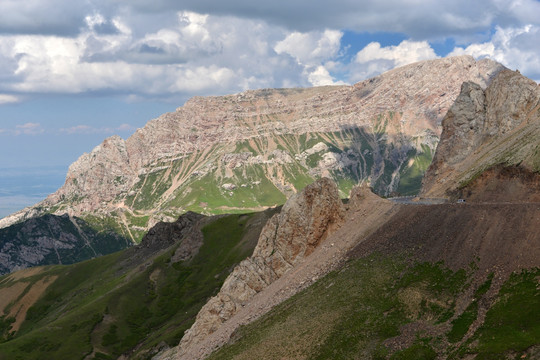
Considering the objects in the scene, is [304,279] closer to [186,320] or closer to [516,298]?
[516,298]

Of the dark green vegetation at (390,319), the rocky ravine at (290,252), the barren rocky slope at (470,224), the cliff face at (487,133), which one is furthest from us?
the cliff face at (487,133)

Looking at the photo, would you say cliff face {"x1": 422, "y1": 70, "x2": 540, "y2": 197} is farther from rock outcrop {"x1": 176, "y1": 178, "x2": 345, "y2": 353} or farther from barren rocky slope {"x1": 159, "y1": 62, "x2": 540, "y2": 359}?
rock outcrop {"x1": 176, "y1": 178, "x2": 345, "y2": 353}

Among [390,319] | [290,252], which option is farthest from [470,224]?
[290,252]

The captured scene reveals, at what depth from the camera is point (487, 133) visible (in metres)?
142

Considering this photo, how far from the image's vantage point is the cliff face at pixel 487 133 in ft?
355

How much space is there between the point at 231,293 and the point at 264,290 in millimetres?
8668

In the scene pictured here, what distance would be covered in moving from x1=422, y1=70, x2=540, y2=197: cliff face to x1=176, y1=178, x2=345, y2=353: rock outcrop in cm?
3368

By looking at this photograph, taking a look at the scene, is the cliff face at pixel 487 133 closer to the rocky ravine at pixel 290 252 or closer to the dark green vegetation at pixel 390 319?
the rocky ravine at pixel 290 252

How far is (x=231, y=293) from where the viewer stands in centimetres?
10788

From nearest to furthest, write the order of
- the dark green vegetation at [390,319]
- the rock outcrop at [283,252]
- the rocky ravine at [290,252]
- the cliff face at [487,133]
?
the dark green vegetation at [390,319] < the rocky ravine at [290,252] < the rock outcrop at [283,252] < the cliff face at [487,133]

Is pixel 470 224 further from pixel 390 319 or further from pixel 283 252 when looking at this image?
pixel 283 252

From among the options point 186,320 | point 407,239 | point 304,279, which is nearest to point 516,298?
point 407,239

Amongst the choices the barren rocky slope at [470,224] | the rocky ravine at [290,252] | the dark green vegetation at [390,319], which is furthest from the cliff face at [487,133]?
the dark green vegetation at [390,319]

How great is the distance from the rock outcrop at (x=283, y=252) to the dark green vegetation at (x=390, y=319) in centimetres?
1740
